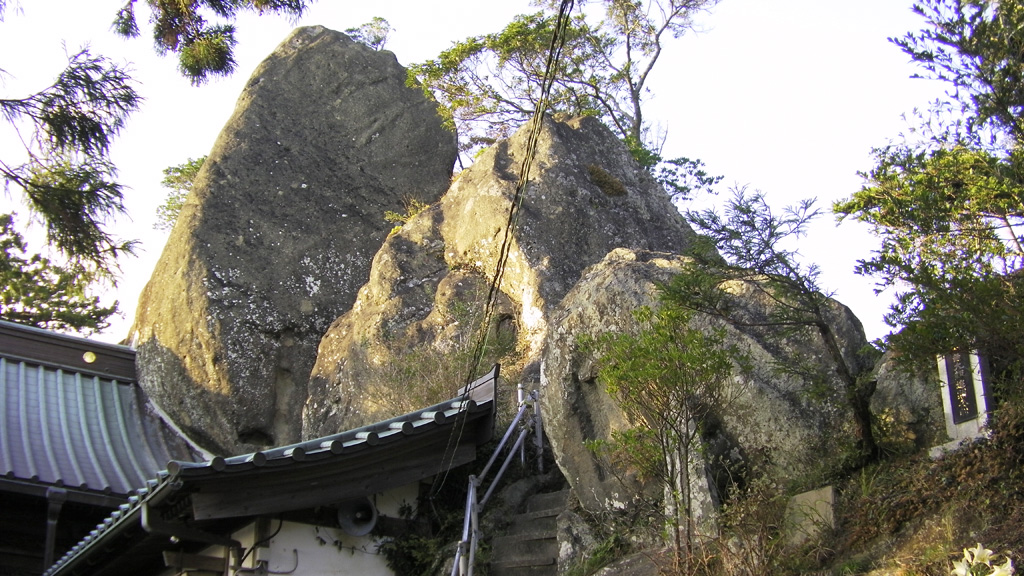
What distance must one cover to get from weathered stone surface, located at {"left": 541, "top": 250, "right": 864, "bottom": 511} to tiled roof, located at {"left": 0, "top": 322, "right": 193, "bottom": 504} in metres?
5.44

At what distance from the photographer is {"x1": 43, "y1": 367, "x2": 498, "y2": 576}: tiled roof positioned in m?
7.03

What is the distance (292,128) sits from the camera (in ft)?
57.6

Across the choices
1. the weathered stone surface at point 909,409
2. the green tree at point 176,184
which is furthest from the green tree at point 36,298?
the weathered stone surface at point 909,409

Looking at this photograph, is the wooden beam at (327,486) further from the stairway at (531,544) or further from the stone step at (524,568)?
the stone step at (524,568)

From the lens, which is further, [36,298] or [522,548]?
[36,298]

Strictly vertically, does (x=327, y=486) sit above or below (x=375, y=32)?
below

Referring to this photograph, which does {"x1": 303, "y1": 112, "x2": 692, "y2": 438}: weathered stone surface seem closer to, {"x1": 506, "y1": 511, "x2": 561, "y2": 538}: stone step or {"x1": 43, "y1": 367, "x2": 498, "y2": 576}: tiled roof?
{"x1": 43, "y1": 367, "x2": 498, "y2": 576}: tiled roof

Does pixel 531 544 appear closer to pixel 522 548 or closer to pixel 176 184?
pixel 522 548

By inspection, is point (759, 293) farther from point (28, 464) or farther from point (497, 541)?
point (28, 464)

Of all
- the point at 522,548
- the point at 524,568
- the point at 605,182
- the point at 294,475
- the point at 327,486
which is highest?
the point at 605,182

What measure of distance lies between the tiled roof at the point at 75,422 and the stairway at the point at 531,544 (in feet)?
15.3

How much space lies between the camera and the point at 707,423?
7148mm

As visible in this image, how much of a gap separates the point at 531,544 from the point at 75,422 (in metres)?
7.01

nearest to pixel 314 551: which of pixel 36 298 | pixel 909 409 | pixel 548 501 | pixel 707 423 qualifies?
pixel 548 501
